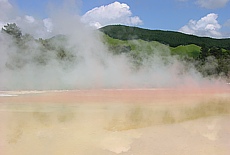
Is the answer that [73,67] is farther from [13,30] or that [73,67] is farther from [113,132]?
[113,132]

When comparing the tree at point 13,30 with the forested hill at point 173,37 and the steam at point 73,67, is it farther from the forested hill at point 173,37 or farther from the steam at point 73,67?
the forested hill at point 173,37

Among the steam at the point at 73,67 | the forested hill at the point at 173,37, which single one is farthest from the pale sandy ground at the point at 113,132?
the forested hill at the point at 173,37

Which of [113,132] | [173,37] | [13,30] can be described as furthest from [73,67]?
[173,37]

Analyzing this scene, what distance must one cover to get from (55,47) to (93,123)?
17710 mm

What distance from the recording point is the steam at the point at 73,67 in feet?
74.4

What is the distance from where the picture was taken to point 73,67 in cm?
2584

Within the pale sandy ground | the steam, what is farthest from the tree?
the pale sandy ground

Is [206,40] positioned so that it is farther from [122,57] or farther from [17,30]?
[17,30]

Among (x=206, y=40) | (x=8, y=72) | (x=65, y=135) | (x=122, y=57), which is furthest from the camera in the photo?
(x=206, y=40)

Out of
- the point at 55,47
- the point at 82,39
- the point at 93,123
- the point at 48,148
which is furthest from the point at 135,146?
the point at 55,47

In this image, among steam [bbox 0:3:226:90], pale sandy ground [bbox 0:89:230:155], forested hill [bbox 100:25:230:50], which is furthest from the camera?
forested hill [bbox 100:25:230:50]

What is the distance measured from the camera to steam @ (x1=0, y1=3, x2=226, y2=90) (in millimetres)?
22688

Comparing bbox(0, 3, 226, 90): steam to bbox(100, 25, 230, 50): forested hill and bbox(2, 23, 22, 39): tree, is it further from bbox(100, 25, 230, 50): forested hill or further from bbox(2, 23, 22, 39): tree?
bbox(100, 25, 230, 50): forested hill

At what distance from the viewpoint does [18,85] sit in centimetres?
2239
